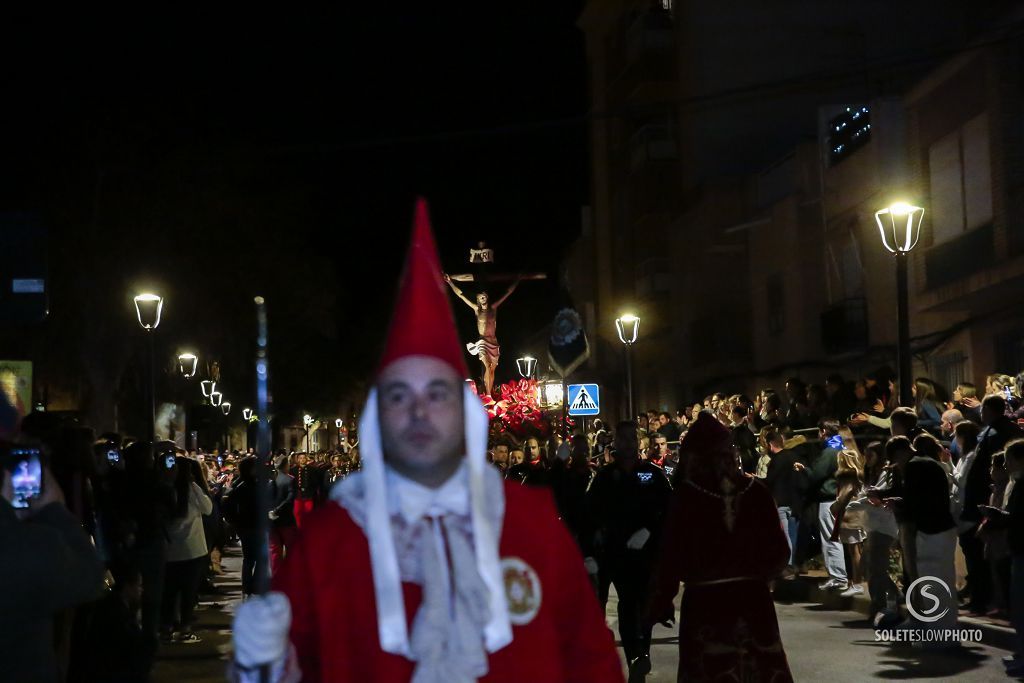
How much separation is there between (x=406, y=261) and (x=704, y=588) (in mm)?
4507

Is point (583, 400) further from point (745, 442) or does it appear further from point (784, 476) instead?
point (784, 476)

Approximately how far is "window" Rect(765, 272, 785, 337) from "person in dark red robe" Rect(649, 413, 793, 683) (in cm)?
2739

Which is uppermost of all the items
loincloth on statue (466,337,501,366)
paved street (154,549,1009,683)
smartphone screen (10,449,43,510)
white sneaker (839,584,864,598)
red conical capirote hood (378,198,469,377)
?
loincloth on statue (466,337,501,366)

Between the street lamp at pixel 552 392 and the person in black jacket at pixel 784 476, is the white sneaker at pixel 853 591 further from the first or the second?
the street lamp at pixel 552 392

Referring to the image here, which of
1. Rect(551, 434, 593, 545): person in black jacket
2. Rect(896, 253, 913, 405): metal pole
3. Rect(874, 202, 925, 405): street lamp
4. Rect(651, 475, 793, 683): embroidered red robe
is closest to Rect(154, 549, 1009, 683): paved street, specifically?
Rect(551, 434, 593, 545): person in black jacket

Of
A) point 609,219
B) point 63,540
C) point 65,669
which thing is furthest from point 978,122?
point 609,219

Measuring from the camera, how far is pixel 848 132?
29.6 metres

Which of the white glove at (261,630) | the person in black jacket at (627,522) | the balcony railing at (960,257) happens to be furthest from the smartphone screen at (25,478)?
the balcony railing at (960,257)

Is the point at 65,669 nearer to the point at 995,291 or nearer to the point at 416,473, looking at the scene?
the point at 416,473

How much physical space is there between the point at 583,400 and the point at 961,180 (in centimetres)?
755

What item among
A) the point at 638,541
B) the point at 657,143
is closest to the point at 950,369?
the point at 638,541

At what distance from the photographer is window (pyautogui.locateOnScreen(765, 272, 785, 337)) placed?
35.5 m

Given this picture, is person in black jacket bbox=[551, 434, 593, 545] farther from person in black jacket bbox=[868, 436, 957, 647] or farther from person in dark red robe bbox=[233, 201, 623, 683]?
person in dark red robe bbox=[233, 201, 623, 683]

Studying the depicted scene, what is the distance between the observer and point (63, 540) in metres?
4.83
